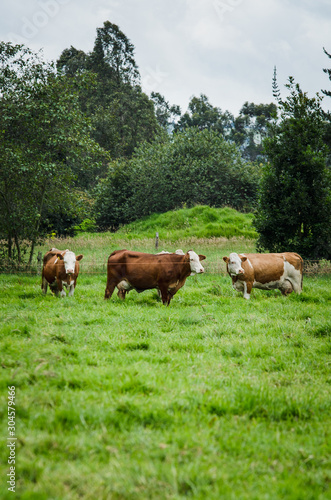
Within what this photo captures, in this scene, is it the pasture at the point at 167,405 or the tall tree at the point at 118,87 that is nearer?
the pasture at the point at 167,405

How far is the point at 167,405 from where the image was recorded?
130 inches

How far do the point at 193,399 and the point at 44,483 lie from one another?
153 centimetres

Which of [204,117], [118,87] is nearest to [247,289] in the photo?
A: [118,87]

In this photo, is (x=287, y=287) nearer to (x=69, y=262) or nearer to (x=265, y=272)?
(x=265, y=272)

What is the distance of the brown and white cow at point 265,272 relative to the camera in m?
9.05

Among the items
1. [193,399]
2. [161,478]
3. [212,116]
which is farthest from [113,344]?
[212,116]

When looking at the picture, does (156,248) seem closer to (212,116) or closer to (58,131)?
(58,131)

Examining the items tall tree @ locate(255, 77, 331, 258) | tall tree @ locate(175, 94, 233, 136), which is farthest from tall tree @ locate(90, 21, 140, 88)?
tall tree @ locate(255, 77, 331, 258)

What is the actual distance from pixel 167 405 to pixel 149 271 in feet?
17.0

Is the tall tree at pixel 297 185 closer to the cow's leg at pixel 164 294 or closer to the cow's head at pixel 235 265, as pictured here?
the cow's head at pixel 235 265

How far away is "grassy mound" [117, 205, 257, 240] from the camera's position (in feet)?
64.2

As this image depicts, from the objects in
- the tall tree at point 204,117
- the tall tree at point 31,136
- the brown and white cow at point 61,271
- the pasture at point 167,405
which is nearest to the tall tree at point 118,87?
the tall tree at point 204,117

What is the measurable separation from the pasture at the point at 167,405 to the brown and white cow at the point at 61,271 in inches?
73.7

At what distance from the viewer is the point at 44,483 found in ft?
7.47
